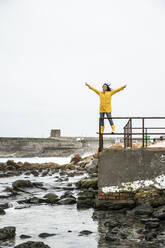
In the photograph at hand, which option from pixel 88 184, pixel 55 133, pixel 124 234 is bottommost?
pixel 124 234

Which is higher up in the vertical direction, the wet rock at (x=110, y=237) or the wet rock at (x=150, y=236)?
the wet rock at (x=150, y=236)

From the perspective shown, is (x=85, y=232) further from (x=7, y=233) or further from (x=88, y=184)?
(x=88, y=184)

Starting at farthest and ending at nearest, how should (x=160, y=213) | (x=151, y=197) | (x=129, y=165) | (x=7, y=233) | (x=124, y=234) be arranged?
(x=129, y=165)
(x=151, y=197)
(x=160, y=213)
(x=7, y=233)
(x=124, y=234)

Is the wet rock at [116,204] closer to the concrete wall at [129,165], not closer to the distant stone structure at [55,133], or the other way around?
the concrete wall at [129,165]

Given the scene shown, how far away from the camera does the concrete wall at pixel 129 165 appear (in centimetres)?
1012

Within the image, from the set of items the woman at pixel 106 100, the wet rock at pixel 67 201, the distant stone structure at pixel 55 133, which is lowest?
the wet rock at pixel 67 201

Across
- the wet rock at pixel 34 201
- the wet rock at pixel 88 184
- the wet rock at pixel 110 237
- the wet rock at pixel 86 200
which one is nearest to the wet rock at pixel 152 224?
the wet rock at pixel 110 237

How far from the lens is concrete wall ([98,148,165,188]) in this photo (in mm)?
10125

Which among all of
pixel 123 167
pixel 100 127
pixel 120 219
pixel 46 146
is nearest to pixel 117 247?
pixel 120 219

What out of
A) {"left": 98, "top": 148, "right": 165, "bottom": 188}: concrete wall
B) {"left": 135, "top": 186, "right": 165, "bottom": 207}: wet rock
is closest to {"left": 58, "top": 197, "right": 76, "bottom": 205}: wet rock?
{"left": 98, "top": 148, "right": 165, "bottom": 188}: concrete wall

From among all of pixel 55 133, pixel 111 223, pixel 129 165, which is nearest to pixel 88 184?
pixel 129 165

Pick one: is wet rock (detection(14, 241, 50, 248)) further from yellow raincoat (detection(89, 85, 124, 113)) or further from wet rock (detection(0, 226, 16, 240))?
yellow raincoat (detection(89, 85, 124, 113))

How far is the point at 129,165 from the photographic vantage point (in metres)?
10.2

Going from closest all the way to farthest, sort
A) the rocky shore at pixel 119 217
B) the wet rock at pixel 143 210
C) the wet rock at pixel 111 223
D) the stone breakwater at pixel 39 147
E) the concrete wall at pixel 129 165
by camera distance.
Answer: the rocky shore at pixel 119 217, the wet rock at pixel 111 223, the wet rock at pixel 143 210, the concrete wall at pixel 129 165, the stone breakwater at pixel 39 147
